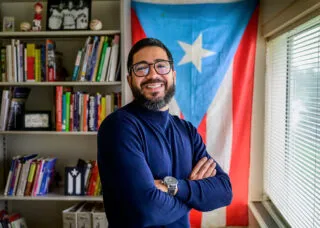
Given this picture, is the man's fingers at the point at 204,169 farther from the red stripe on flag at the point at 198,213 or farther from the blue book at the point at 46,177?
the blue book at the point at 46,177

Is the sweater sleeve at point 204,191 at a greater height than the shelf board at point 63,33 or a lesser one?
lesser

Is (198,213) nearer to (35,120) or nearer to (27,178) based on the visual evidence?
(27,178)

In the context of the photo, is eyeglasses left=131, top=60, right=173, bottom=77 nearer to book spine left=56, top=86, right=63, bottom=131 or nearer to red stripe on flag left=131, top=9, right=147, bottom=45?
book spine left=56, top=86, right=63, bottom=131

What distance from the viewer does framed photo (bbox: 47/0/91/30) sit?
7.73 ft

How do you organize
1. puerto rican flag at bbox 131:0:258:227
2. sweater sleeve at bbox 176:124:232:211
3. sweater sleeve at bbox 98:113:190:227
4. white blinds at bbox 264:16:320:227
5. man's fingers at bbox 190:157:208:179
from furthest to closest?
puerto rican flag at bbox 131:0:258:227
white blinds at bbox 264:16:320:227
man's fingers at bbox 190:157:208:179
sweater sleeve at bbox 176:124:232:211
sweater sleeve at bbox 98:113:190:227

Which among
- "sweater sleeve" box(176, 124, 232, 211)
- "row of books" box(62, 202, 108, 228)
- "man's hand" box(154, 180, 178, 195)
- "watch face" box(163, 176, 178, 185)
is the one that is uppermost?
"watch face" box(163, 176, 178, 185)

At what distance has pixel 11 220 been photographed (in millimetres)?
2443

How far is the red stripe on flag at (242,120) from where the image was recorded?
8.34 feet

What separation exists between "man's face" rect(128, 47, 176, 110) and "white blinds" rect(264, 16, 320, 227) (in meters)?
0.82

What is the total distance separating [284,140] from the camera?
2.24 meters

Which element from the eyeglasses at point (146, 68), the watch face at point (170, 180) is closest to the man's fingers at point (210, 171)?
the watch face at point (170, 180)

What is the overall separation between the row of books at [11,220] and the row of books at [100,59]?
1152mm

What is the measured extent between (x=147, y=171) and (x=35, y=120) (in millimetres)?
1403

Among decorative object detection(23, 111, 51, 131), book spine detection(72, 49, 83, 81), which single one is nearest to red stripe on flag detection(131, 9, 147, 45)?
book spine detection(72, 49, 83, 81)
